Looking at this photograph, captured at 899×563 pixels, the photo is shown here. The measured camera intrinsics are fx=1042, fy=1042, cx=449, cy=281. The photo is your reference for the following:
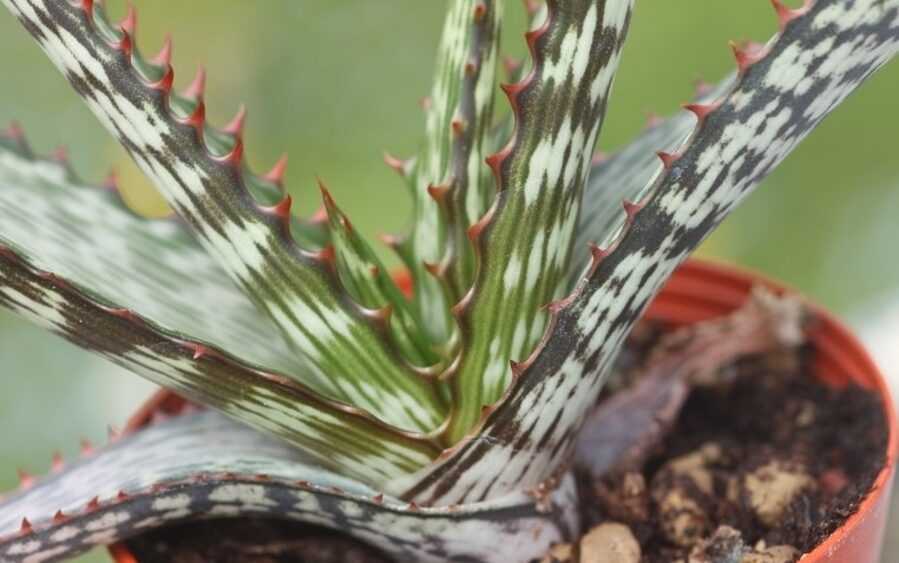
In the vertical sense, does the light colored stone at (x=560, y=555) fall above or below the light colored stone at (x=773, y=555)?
above

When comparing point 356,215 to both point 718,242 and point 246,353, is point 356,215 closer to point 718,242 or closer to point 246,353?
point 718,242

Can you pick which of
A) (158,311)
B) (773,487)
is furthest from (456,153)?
(773,487)

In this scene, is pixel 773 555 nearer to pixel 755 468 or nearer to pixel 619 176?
pixel 755 468

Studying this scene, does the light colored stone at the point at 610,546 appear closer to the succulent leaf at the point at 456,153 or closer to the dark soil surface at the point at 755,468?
the dark soil surface at the point at 755,468

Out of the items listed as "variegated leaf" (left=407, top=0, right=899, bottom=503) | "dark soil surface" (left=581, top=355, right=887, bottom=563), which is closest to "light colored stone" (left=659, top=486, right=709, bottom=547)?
"dark soil surface" (left=581, top=355, right=887, bottom=563)

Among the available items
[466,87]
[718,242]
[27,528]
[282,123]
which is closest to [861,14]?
[466,87]

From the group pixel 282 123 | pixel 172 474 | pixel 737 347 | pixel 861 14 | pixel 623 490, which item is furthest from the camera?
pixel 282 123

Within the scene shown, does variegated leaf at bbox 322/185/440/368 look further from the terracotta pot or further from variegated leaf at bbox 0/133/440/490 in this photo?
the terracotta pot

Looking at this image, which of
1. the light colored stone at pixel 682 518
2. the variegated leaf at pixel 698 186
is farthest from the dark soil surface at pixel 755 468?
the variegated leaf at pixel 698 186
